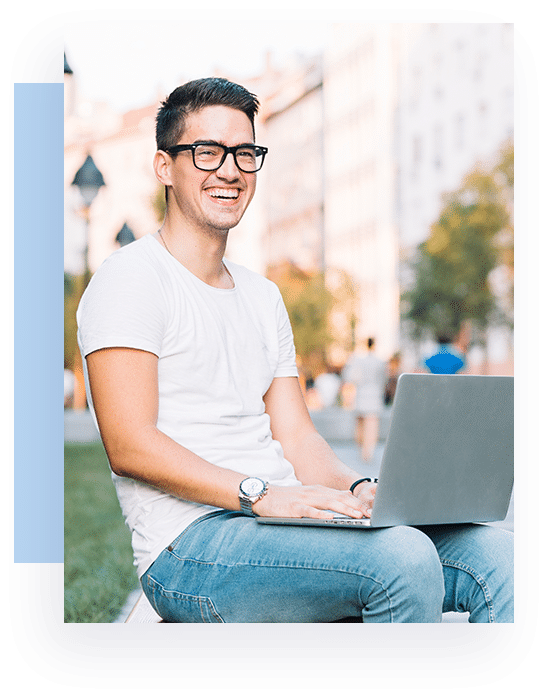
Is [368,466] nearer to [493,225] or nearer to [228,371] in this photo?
[228,371]

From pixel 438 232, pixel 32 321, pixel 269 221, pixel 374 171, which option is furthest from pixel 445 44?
pixel 32 321

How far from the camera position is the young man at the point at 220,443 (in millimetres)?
2424

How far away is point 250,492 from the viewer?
8.27ft

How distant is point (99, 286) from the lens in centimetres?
265

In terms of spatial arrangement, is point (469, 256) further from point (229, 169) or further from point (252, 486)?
point (252, 486)

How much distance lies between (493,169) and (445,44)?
14261 mm

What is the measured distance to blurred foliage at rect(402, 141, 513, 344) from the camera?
100.0 ft

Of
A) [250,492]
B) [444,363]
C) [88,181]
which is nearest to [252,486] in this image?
[250,492]

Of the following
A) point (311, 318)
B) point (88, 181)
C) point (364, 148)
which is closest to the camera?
point (88, 181)

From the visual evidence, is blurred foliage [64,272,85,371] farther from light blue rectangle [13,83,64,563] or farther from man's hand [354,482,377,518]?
man's hand [354,482,377,518]

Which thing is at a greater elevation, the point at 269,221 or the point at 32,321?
the point at 269,221

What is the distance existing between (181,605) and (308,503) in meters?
0.42

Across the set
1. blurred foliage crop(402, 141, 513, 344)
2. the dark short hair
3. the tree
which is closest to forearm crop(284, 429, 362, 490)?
the dark short hair

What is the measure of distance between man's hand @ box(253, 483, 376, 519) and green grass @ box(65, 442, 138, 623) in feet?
5.92
